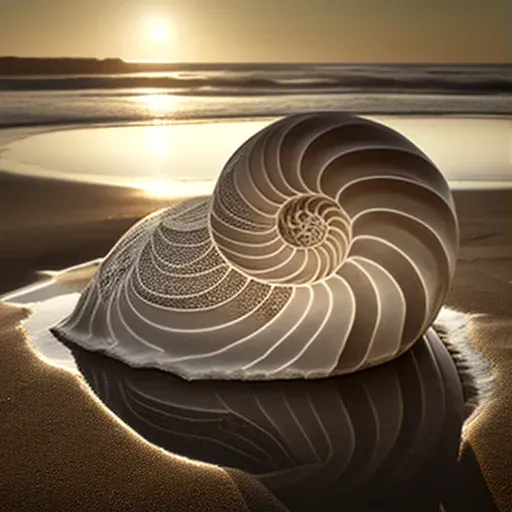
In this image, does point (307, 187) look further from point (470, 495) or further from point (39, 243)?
point (39, 243)

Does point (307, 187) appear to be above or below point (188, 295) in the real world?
above

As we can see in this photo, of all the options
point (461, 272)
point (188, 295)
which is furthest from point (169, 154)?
point (188, 295)

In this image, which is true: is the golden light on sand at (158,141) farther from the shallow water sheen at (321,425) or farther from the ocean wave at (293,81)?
the shallow water sheen at (321,425)

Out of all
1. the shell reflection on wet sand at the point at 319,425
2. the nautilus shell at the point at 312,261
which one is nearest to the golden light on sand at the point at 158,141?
the nautilus shell at the point at 312,261

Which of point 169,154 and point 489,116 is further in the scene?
point 489,116

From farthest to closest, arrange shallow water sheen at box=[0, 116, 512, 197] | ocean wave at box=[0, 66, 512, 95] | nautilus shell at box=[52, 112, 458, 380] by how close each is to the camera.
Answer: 1. ocean wave at box=[0, 66, 512, 95]
2. shallow water sheen at box=[0, 116, 512, 197]
3. nautilus shell at box=[52, 112, 458, 380]

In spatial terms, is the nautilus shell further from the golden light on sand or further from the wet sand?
the golden light on sand

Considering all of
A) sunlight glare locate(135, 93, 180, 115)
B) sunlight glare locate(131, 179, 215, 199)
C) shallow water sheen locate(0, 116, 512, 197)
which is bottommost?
sunlight glare locate(131, 179, 215, 199)

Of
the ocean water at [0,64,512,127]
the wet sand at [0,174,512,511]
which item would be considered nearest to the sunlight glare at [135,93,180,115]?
the ocean water at [0,64,512,127]
